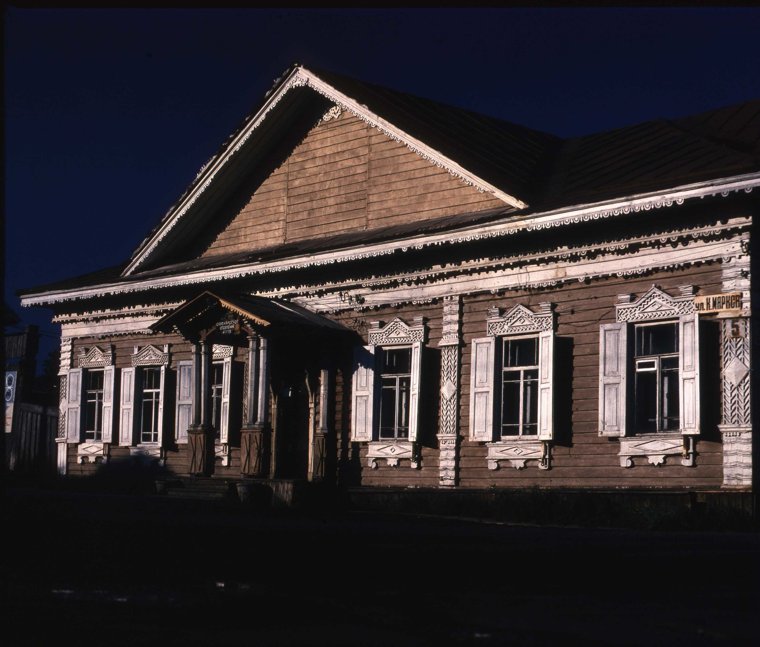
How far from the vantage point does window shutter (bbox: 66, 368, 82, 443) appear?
25906 millimetres

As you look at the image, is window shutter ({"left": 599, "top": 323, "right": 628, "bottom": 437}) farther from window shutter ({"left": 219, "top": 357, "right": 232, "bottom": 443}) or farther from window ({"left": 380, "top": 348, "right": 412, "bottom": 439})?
window shutter ({"left": 219, "top": 357, "right": 232, "bottom": 443})

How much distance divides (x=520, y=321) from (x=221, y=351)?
6719 mm

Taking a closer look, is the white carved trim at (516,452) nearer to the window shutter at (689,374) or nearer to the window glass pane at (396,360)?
the window glass pane at (396,360)

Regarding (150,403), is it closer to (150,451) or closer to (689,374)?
(150,451)

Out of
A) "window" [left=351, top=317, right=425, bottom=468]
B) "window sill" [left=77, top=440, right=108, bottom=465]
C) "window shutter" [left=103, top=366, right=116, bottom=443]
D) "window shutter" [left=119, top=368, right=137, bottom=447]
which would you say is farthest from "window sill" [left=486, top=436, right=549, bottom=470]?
"window sill" [left=77, top=440, right=108, bottom=465]

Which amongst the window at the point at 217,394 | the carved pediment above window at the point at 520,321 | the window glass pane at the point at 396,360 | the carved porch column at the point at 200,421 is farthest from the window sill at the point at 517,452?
the window at the point at 217,394

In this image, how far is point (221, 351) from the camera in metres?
23.1

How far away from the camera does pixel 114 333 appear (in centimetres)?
2542

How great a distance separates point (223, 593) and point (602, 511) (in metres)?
10.2

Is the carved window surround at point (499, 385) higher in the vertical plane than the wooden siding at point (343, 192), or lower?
lower

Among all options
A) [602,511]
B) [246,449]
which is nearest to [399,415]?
[246,449]

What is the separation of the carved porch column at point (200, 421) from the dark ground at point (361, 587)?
916 cm

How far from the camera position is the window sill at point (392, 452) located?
65.0 ft

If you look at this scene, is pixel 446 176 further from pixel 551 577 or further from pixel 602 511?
pixel 551 577
